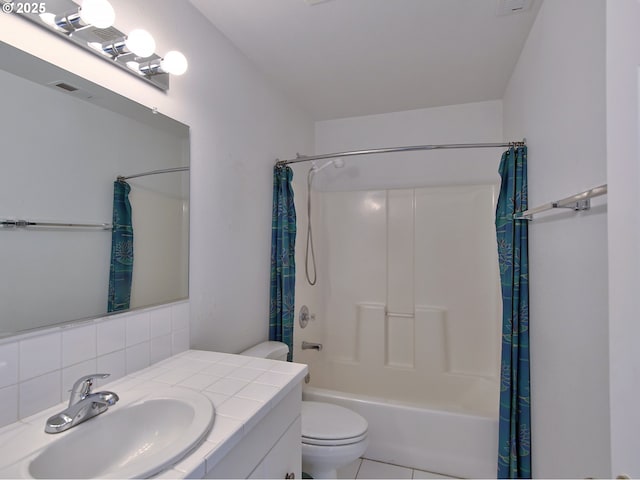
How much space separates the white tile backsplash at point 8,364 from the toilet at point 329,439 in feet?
3.46

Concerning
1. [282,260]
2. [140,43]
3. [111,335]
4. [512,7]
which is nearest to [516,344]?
[282,260]

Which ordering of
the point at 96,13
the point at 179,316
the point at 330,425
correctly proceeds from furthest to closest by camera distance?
the point at 330,425, the point at 179,316, the point at 96,13

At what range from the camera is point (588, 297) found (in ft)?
3.40

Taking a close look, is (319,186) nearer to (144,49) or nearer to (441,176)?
(441,176)

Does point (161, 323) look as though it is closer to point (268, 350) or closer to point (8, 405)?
point (8, 405)

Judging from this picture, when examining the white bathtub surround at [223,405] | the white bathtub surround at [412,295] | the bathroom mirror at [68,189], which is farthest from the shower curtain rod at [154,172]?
the white bathtub surround at [412,295]

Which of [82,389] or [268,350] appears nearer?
[82,389]

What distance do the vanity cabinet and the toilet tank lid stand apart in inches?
24.3

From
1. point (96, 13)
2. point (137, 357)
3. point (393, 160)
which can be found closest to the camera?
point (96, 13)

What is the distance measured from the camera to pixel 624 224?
1.83ft

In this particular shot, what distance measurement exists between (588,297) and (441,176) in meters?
1.79

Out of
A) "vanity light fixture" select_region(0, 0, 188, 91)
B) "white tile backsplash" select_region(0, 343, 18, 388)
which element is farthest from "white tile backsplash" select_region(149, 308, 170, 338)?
"vanity light fixture" select_region(0, 0, 188, 91)

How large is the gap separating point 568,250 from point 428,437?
1306 mm

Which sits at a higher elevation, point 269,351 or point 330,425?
point 269,351
